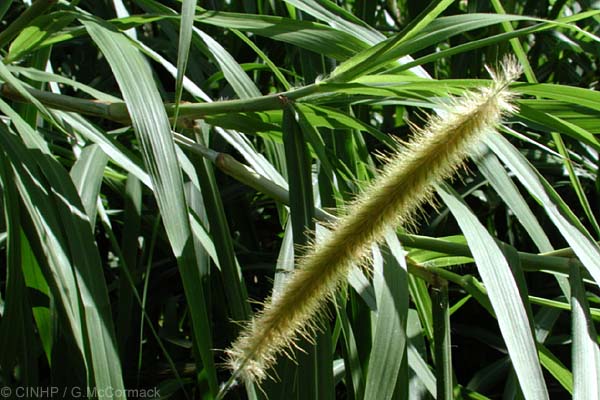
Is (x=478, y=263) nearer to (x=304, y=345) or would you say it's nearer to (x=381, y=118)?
(x=304, y=345)

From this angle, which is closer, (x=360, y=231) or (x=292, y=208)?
(x=360, y=231)

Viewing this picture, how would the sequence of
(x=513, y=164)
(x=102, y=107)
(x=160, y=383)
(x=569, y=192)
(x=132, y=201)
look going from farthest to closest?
(x=569, y=192) < (x=160, y=383) < (x=132, y=201) < (x=102, y=107) < (x=513, y=164)

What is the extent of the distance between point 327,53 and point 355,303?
28 centimetres

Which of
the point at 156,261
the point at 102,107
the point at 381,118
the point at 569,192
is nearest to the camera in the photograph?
the point at 102,107

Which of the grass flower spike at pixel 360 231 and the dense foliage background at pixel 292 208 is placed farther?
the dense foliage background at pixel 292 208

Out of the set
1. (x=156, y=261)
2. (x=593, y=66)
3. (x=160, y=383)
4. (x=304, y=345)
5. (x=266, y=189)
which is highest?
(x=593, y=66)

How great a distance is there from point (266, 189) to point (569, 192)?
98 cm

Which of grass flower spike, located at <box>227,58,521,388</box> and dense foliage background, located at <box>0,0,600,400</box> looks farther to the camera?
dense foliage background, located at <box>0,0,600,400</box>

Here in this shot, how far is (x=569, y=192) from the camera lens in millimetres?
1631

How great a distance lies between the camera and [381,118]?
5.85ft

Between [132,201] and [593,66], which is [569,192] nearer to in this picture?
[593,66]

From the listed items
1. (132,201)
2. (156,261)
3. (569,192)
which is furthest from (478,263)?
(569,192)

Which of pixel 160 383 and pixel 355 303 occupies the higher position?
pixel 355 303

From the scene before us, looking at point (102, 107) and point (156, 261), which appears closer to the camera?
point (102, 107)
